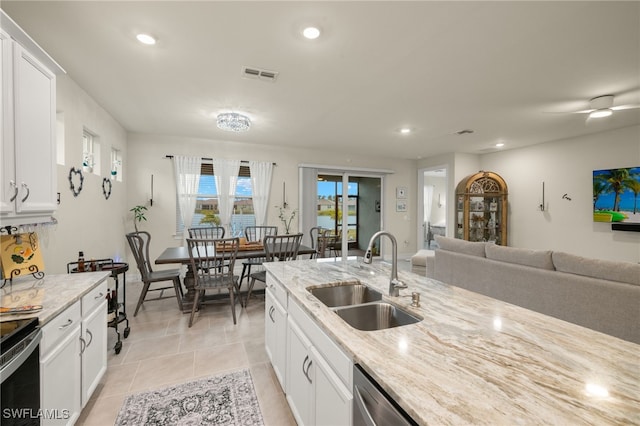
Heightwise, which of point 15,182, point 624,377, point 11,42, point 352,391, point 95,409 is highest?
point 11,42

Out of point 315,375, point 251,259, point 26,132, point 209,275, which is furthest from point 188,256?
point 315,375

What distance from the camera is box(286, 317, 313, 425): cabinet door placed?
138 centimetres

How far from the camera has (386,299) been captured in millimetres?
1501

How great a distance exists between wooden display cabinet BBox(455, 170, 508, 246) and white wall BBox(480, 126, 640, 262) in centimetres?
24

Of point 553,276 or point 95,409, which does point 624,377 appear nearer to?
point 553,276

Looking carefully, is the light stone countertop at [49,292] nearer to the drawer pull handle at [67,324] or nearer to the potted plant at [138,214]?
the drawer pull handle at [67,324]

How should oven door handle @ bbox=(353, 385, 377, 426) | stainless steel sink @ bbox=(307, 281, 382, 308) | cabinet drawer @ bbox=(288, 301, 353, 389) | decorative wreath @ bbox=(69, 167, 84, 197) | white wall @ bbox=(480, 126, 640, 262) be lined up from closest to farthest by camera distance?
oven door handle @ bbox=(353, 385, 377, 426) → cabinet drawer @ bbox=(288, 301, 353, 389) → stainless steel sink @ bbox=(307, 281, 382, 308) → decorative wreath @ bbox=(69, 167, 84, 197) → white wall @ bbox=(480, 126, 640, 262)

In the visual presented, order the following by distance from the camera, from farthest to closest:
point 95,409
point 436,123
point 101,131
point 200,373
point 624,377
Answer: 1. point 436,123
2. point 101,131
3. point 200,373
4. point 95,409
5. point 624,377

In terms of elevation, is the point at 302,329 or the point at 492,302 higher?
the point at 492,302

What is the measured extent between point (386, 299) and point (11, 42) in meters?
2.49

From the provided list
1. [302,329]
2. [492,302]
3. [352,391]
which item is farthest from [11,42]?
[492,302]

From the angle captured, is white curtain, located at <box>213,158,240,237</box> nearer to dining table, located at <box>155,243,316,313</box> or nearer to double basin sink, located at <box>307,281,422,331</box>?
dining table, located at <box>155,243,316,313</box>

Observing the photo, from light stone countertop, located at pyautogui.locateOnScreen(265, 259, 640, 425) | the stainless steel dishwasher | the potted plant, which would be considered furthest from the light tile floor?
the potted plant

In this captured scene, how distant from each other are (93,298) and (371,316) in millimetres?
1853
